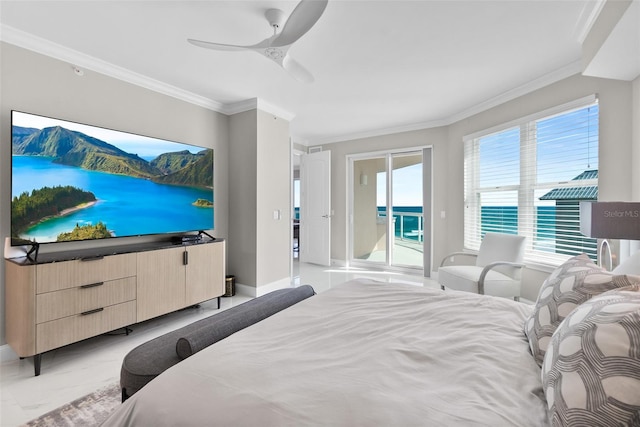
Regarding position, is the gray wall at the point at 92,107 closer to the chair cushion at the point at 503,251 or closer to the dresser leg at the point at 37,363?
the dresser leg at the point at 37,363

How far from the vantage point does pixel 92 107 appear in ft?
9.08

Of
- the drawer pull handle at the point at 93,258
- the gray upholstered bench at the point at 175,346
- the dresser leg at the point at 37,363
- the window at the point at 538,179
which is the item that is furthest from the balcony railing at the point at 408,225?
the dresser leg at the point at 37,363

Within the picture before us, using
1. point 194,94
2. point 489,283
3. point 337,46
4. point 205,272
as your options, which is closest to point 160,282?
point 205,272

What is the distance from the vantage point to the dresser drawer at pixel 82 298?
2094mm

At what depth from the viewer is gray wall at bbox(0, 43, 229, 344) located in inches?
89.8

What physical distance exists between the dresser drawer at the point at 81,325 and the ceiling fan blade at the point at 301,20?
8.14 feet

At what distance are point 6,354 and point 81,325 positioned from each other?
0.63 m

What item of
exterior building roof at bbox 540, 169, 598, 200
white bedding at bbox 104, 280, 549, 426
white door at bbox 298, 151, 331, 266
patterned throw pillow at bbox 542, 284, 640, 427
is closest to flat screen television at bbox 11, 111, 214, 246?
white bedding at bbox 104, 280, 549, 426

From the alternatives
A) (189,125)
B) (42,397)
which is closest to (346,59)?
(189,125)

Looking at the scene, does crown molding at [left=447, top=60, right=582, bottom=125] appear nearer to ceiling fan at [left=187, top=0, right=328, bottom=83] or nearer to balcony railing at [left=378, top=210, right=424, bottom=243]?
balcony railing at [left=378, top=210, right=424, bottom=243]

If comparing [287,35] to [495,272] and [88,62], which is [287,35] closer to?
[88,62]

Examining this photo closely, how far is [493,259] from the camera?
11.3 feet

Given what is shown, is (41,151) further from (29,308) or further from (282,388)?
(282,388)

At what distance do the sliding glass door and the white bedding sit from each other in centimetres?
382
